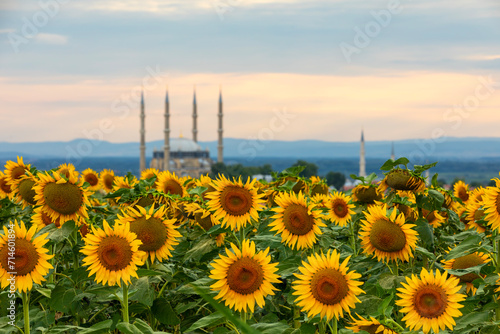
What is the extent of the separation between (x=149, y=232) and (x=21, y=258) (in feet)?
2.13

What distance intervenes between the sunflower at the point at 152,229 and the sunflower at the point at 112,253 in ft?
1.03

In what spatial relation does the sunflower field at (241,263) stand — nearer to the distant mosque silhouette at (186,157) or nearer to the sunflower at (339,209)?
the sunflower at (339,209)

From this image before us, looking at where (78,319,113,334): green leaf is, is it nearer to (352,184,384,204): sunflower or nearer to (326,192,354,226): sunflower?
(326,192,354,226): sunflower

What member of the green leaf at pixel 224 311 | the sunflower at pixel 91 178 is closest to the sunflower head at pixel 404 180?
the green leaf at pixel 224 311

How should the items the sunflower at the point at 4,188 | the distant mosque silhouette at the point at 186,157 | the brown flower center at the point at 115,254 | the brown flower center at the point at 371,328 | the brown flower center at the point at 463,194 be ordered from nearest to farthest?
the brown flower center at the point at 371,328
the brown flower center at the point at 115,254
the sunflower at the point at 4,188
the brown flower center at the point at 463,194
the distant mosque silhouette at the point at 186,157

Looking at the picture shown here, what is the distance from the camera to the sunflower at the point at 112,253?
2752mm

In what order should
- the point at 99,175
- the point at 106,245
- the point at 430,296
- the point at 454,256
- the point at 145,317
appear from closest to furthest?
the point at 430,296
the point at 106,245
the point at 454,256
the point at 145,317
the point at 99,175

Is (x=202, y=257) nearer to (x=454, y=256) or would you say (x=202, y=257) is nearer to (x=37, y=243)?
(x=37, y=243)

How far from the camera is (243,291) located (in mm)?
2689

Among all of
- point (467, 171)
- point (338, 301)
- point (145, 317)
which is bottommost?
point (467, 171)

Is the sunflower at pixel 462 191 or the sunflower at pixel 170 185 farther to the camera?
the sunflower at pixel 462 191

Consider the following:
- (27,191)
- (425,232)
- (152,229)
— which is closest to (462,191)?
(425,232)

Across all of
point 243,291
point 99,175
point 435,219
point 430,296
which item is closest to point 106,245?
point 243,291

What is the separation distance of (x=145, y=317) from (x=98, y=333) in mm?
1202
